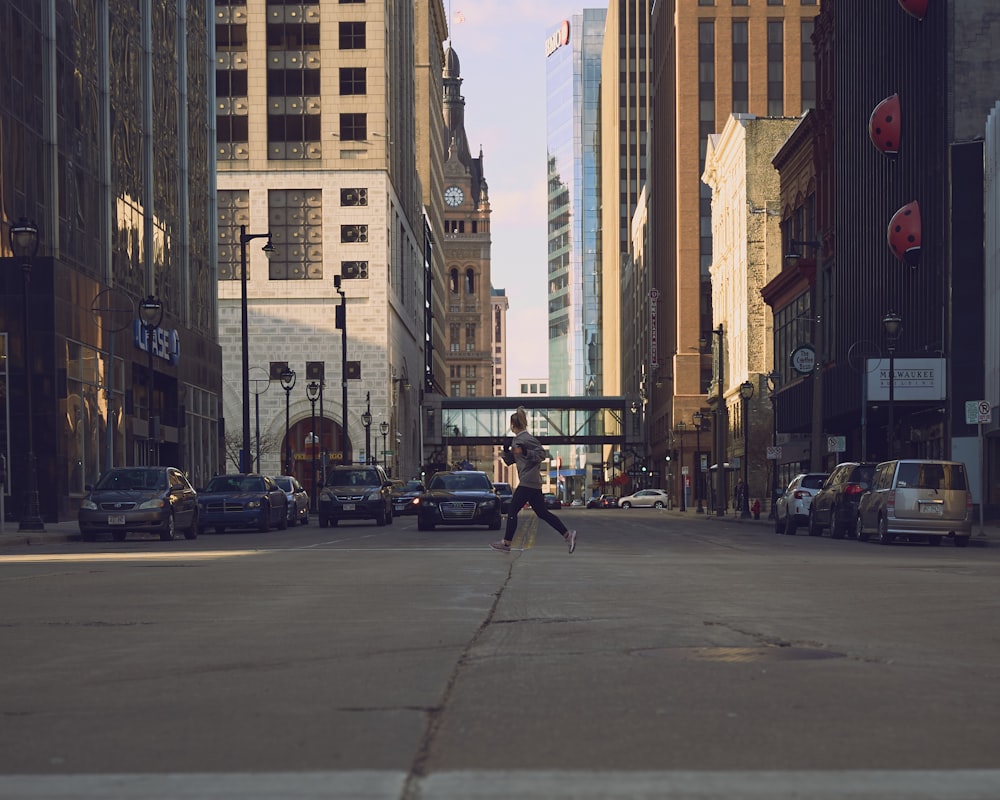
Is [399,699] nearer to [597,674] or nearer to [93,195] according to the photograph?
[597,674]

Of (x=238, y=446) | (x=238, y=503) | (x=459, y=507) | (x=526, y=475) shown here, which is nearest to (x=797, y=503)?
(x=459, y=507)

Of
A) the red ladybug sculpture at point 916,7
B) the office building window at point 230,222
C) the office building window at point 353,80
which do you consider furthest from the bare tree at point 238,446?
the red ladybug sculpture at point 916,7

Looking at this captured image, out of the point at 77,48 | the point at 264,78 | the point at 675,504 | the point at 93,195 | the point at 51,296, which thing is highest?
the point at 264,78

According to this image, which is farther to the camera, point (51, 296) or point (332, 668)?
point (51, 296)

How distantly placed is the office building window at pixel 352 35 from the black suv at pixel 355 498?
6554 centimetres

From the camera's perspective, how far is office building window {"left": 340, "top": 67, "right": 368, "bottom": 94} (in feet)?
344

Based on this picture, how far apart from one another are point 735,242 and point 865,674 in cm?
8567

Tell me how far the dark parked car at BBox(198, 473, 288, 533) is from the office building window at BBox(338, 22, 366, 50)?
68838mm

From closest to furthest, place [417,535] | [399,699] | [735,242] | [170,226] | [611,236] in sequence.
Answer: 1. [399,699]
2. [417,535]
3. [170,226]
4. [735,242]
5. [611,236]

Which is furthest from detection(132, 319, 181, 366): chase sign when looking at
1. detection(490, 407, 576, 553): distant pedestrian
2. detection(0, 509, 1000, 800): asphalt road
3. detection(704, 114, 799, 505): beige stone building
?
detection(0, 509, 1000, 800): asphalt road

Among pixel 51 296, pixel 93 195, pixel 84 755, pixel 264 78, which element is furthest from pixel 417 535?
pixel 264 78

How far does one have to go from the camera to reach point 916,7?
168 feet

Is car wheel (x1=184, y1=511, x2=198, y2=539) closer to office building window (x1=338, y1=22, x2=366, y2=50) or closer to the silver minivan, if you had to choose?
the silver minivan

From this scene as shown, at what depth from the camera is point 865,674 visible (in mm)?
8430
